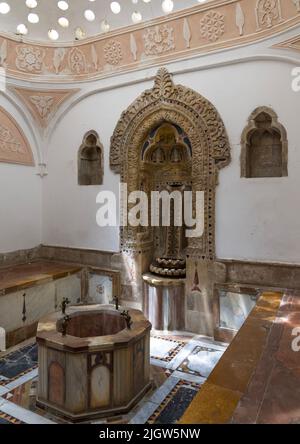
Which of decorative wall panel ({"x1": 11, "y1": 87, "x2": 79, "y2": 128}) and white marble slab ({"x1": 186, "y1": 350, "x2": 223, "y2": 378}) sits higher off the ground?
decorative wall panel ({"x1": 11, "y1": 87, "x2": 79, "y2": 128})

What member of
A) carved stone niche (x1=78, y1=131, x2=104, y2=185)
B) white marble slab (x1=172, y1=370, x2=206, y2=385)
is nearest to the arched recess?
carved stone niche (x1=78, y1=131, x2=104, y2=185)

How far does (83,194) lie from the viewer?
5762 millimetres

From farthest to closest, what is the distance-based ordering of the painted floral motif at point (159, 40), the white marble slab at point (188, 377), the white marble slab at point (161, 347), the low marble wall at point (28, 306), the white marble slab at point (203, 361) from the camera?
1. the painted floral motif at point (159, 40)
2. the low marble wall at point (28, 306)
3. the white marble slab at point (161, 347)
4. the white marble slab at point (203, 361)
5. the white marble slab at point (188, 377)

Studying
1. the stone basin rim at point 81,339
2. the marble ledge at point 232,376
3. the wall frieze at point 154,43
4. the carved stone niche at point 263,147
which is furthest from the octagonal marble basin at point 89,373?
the wall frieze at point 154,43

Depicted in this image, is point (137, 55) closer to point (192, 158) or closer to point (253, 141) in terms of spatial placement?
point (192, 158)

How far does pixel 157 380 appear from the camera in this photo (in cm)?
349

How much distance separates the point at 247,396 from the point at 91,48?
5720 mm

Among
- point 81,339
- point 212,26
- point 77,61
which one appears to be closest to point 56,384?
point 81,339

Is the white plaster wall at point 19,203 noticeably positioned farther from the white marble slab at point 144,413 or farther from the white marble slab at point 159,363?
the white marble slab at point 144,413

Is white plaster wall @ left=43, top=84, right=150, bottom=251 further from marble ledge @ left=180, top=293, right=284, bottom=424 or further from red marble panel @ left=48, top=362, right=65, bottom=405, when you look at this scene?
marble ledge @ left=180, top=293, right=284, bottom=424

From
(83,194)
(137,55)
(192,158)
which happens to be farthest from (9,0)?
(192,158)

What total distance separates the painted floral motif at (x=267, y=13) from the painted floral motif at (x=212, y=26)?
1.66 feet

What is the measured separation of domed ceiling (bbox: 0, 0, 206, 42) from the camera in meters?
4.95

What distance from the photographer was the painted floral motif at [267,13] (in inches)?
158
